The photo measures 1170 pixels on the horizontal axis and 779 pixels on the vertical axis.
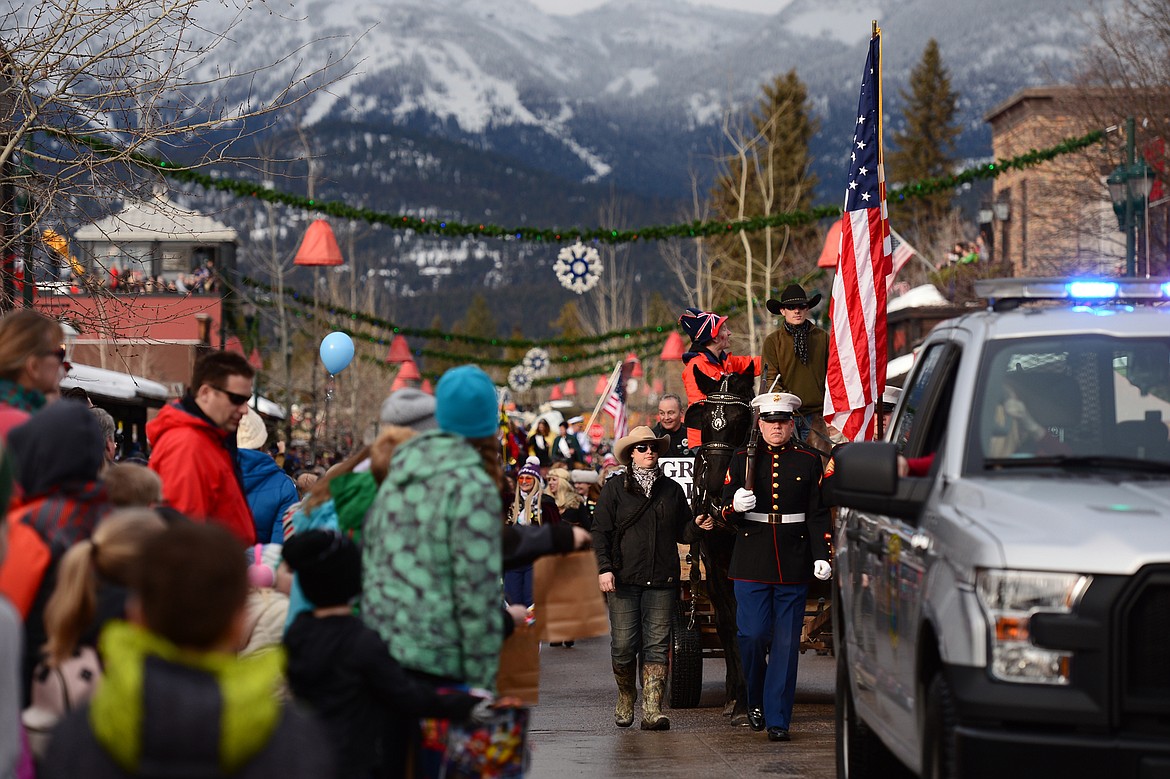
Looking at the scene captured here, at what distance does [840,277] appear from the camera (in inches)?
535

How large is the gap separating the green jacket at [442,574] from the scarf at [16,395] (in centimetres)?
142

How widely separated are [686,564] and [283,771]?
435 inches

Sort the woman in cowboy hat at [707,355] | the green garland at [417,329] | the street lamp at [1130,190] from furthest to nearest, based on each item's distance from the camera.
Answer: the green garland at [417,329], the street lamp at [1130,190], the woman in cowboy hat at [707,355]

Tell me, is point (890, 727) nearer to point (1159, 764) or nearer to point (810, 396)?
point (1159, 764)

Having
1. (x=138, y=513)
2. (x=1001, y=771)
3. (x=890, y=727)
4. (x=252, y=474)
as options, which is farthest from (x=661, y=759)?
(x=138, y=513)

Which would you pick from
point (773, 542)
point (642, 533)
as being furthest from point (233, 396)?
point (642, 533)

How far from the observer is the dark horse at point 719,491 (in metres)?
13.4

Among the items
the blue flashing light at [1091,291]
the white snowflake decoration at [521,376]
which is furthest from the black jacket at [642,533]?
the white snowflake decoration at [521,376]

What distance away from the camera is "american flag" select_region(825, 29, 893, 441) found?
13180mm

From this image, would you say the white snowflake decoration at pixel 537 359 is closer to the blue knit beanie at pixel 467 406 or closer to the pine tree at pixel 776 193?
the pine tree at pixel 776 193

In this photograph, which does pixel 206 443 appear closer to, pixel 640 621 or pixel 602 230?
pixel 640 621

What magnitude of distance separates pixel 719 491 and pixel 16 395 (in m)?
7.28

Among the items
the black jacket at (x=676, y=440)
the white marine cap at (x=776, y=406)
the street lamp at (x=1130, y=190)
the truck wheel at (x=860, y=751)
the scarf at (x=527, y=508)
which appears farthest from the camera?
the street lamp at (x=1130, y=190)

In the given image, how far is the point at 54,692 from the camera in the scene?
5410 millimetres
